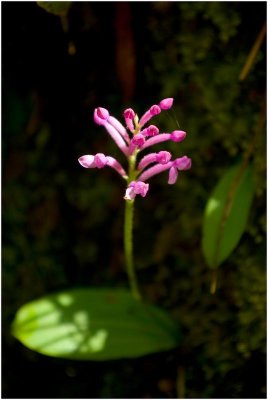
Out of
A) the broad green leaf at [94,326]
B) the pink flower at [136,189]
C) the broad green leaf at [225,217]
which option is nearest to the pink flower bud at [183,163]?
the pink flower at [136,189]

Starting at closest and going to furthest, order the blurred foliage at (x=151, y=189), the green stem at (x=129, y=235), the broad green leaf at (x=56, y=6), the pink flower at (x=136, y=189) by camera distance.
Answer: the pink flower at (x=136, y=189) < the green stem at (x=129, y=235) < the broad green leaf at (x=56, y=6) < the blurred foliage at (x=151, y=189)

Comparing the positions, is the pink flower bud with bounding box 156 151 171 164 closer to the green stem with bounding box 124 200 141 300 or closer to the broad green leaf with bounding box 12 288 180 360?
the green stem with bounding box 124 200 141 300

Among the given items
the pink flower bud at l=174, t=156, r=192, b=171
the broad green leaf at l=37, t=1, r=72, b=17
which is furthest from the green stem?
the broad green leaf at l=37, t=1, r=72, b=17

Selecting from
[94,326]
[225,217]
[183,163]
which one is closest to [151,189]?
[225,217]

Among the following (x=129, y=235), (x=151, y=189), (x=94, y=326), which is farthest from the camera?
(x=151, y=189)

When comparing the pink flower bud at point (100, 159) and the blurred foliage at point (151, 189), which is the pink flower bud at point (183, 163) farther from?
the blurred foliage at point (151, 189)

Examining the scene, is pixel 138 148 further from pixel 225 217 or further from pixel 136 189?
pixel 225 217
